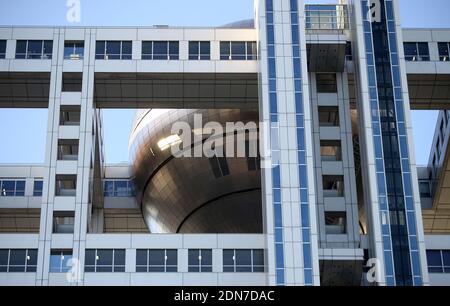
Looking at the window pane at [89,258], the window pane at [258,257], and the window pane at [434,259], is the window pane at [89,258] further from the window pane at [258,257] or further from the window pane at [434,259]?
the window pane at [434,259]

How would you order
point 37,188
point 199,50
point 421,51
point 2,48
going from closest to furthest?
point 199,50, point 2,48, point 421,51, point 37,188

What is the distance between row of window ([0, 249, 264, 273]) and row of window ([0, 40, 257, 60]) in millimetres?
14955

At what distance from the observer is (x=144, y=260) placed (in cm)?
5850

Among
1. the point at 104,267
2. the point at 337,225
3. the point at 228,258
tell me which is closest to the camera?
the point at 104,267

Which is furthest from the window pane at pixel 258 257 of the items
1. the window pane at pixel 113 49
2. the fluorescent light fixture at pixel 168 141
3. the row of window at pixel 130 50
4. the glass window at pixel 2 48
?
the glass window at pixel 2 48

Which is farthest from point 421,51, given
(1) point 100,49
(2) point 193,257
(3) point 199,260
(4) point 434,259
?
(1) point 100,49

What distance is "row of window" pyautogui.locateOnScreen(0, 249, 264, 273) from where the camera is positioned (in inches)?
2287

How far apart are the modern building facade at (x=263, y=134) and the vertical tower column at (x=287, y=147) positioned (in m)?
0.08

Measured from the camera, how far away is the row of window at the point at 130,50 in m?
64.2

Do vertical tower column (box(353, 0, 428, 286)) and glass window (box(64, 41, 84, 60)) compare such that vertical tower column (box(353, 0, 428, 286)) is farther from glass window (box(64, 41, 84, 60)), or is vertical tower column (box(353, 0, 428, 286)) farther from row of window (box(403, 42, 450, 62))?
glass window (box(64, 41, 84, 60))

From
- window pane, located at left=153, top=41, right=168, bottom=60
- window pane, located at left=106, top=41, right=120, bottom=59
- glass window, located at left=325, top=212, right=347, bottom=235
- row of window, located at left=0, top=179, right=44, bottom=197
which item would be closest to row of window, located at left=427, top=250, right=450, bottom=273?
glass window, located at left=325, top=212, right=347, bottom=235

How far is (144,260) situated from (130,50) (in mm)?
16367

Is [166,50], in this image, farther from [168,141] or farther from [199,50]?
[168,141]

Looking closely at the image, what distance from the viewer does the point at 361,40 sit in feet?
206
